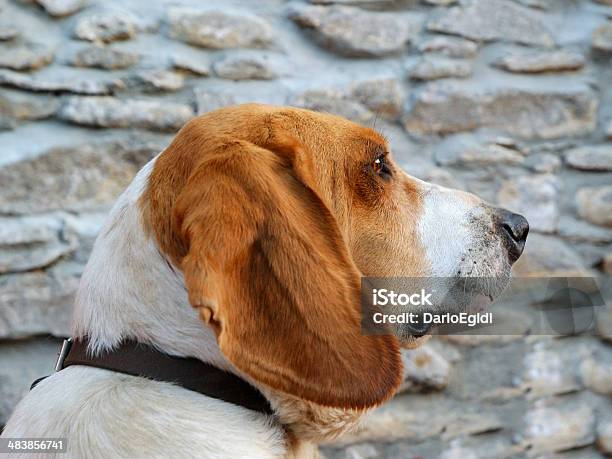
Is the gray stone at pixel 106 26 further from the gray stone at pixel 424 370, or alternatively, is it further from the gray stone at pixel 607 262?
the gray stone at pixel 607 262

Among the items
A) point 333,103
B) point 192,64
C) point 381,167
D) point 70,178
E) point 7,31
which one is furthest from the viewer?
point 333,103

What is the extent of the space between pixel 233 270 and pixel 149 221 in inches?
11.1

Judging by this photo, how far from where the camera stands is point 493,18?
285 cm

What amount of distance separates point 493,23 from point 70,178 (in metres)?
1.71

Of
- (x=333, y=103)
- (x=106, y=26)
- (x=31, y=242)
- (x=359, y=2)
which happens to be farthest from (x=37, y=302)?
(x=359, y=2)

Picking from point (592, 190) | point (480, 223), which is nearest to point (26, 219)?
point (480, 223)

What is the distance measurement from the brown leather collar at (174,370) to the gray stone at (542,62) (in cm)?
199

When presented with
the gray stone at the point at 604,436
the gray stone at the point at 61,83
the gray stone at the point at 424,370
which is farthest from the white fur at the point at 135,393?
the gray stone at the point at 604,436

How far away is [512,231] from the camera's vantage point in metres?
1.70

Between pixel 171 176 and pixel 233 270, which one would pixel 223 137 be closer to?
pixel 171 176

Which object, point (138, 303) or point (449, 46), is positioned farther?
point (449, 46)

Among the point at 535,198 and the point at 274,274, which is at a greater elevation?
the point at 274,274

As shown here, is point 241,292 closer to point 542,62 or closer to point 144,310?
point 144,310

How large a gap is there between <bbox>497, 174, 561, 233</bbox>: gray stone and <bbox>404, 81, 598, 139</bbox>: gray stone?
182 mm
